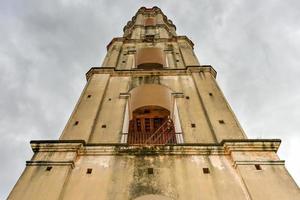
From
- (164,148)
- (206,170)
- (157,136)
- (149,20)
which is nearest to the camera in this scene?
(206,170)

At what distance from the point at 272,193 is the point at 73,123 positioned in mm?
6685

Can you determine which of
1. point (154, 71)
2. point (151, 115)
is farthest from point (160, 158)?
point (154, 71)

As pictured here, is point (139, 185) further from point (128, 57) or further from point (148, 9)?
point (148, 9)

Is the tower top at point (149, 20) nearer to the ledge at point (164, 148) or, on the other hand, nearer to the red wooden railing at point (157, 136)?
the red wooden railing at point (157, 136)

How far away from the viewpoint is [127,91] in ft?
44.1

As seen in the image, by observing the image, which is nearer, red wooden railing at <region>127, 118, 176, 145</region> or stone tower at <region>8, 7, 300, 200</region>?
stone tower at <region>8, 7, 300, 200</region>

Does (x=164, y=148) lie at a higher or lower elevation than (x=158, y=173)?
higher

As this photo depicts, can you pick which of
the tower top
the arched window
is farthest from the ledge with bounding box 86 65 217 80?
the tower top

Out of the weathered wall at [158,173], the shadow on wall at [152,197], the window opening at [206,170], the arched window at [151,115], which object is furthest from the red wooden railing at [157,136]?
the shadow on wall at [152,197]

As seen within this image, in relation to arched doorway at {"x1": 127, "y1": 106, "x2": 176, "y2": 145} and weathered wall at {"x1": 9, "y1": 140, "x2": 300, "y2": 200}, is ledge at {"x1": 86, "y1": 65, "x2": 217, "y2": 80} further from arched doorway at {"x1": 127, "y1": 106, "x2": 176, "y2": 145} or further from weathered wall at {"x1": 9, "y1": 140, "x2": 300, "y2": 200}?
weathered wall at {"x1": 9, "y1": 140, "x2": 300, "y2": 200}

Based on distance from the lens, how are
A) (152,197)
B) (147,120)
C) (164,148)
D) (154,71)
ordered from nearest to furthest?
(152,197) → (164,148) → (154,71) → (147,120)

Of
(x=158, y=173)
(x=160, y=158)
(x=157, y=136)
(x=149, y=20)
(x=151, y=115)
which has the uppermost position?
(x=149, y=20)

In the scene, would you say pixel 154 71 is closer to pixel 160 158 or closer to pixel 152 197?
pixel 160 158

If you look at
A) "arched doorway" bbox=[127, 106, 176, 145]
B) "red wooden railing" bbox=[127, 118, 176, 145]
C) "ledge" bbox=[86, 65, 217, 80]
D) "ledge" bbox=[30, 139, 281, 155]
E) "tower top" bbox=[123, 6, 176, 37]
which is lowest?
"ledge" bbox=[30, 139, 281, 155]
